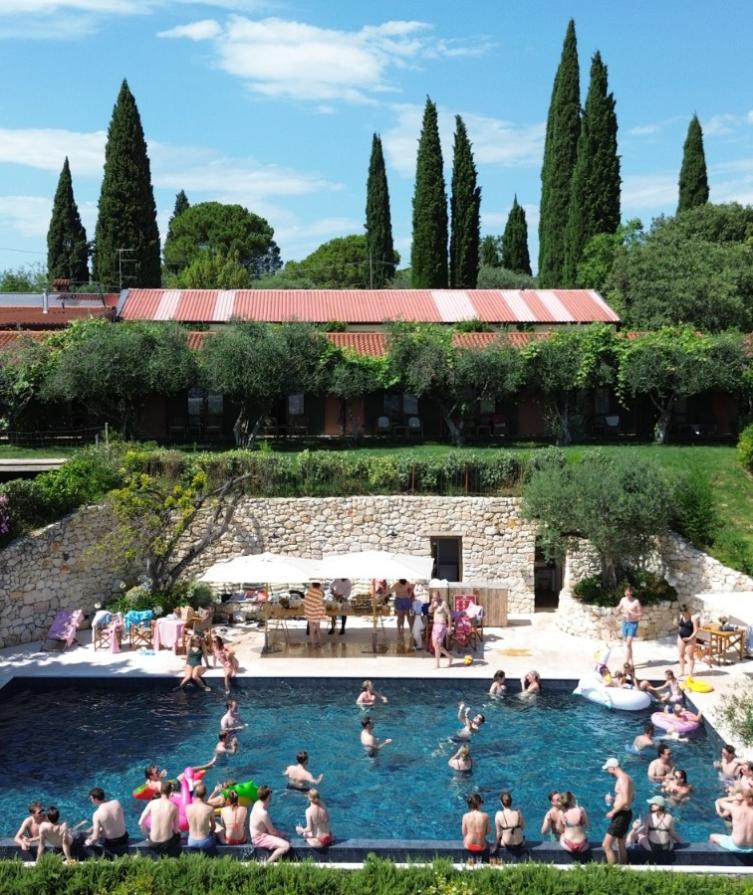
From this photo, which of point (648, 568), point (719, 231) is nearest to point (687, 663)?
point (648, 568)

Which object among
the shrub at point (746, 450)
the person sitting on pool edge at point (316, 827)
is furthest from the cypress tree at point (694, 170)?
the person sitting on pool edge at point (316, 827)

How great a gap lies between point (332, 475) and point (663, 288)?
24.4 metres

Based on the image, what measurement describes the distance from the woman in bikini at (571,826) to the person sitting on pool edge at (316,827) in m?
2.98

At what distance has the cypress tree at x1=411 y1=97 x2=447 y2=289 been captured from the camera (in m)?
54.2

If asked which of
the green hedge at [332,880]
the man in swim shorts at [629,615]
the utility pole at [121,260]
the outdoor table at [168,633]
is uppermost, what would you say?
the utility pole at [121,260]

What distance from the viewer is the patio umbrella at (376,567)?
19.9 m


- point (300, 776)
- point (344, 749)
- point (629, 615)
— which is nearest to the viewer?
point (300, 776)

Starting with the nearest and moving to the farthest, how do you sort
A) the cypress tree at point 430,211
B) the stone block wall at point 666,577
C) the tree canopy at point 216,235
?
the stone block wall at point 666,577 < the cypress tree at point 430,211 < the tree canopy at point 216,235

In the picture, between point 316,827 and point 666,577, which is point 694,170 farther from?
point 316,827

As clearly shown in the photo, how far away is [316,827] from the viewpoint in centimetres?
1174

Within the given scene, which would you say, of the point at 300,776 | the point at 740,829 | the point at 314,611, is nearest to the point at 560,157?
the point at 314,611

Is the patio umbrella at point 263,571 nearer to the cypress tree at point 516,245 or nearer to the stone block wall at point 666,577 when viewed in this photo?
the stone block wall at point 666,577

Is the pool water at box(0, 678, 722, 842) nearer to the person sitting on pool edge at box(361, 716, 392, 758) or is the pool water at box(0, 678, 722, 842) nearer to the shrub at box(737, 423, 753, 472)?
the person sitting on pool edge at box(361, 716, 392, 758)

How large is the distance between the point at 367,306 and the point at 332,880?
32.4 m
